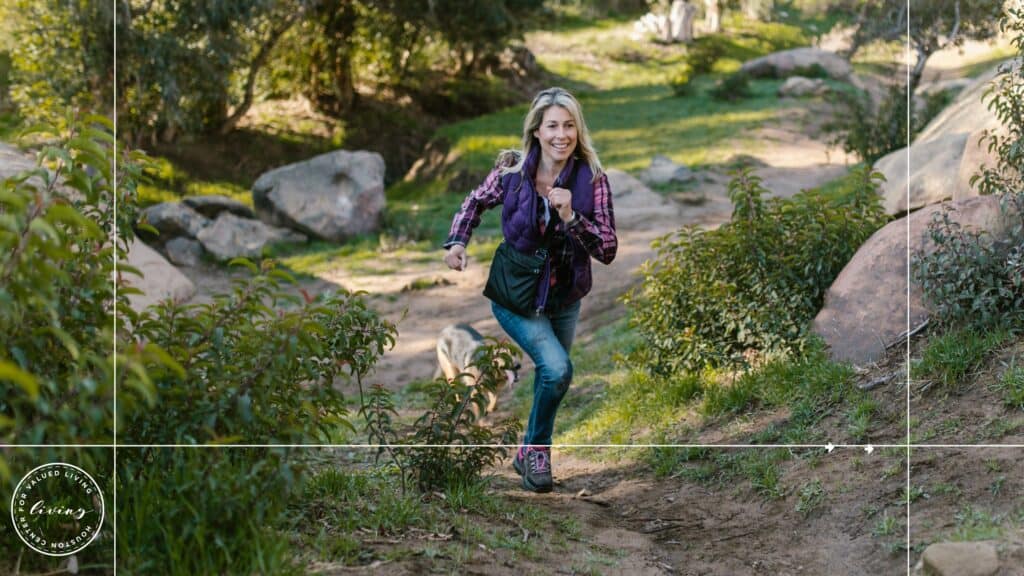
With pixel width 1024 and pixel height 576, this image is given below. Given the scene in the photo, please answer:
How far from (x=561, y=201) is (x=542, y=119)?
0.56 meters

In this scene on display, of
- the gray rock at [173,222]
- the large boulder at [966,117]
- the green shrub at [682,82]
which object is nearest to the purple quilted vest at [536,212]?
the large boulder at [966,117]

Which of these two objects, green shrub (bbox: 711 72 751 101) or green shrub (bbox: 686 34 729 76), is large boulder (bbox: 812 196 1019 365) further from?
green shrub (bbox: 711 72 751 101)

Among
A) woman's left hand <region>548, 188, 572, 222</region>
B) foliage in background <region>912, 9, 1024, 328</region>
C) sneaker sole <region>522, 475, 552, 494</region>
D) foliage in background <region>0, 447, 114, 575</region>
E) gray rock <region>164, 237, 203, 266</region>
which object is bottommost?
gray rock <region>164, 237, 203, 266</region>

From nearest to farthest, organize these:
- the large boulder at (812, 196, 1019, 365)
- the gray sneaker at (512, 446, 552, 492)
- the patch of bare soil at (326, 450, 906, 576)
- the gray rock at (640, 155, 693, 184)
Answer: the patch of bare soil at (326, 450, 906, 576) < the gray sneaker at (512, 446, 552, 492) < the large boulder at (812, 196, 1019, 365) < the gray rock at (640, 155, 693, 184)

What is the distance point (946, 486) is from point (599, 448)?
80.9 inches

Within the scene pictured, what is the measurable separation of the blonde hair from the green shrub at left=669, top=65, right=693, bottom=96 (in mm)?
10363

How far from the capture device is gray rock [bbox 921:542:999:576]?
3465mm

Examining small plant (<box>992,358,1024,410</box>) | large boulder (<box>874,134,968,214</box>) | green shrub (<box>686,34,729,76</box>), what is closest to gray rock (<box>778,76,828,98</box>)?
green shrub (<box>686,34,729,76</box>)

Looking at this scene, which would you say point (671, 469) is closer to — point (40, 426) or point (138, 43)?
point (40, 426)

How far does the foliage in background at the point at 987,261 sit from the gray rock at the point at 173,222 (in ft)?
29.1

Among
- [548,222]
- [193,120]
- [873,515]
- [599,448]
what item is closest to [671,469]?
[599,448]

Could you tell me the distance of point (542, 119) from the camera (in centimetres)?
452

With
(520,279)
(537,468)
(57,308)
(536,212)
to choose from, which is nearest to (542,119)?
(536,212)

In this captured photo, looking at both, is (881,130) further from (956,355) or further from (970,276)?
(956,355)
